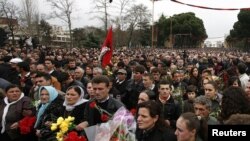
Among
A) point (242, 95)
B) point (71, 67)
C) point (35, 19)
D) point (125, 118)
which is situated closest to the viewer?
point (125, 118)

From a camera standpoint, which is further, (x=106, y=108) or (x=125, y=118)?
(x=106, y=108)

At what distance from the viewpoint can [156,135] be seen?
4012 millimetres

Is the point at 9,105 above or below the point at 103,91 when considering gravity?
below

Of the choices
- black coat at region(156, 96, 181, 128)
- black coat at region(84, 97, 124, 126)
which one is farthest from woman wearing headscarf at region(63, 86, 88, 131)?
black coat at region(156, 96, 181, 128)

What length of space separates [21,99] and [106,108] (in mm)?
2045

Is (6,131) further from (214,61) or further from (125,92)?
(214,61)

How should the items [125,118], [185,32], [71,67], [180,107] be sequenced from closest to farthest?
[125,118] < [180,107] < [71,67] < [185,32]

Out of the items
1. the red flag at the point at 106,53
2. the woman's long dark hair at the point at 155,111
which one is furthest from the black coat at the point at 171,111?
the red flag at the point at 106,53

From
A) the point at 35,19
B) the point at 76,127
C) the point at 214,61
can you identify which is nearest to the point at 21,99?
the point at 76,127

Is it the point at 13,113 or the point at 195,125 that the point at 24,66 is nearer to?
the point at 13,113

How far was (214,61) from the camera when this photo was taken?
59.8 feet

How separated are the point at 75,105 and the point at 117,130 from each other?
169 centimetres

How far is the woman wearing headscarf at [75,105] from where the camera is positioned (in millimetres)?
5223

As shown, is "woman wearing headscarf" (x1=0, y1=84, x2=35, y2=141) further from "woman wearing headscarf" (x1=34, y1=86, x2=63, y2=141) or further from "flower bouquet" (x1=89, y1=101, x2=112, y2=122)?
"flower bouquet" (x1=89, y1=101, x2=112, y2=122)
